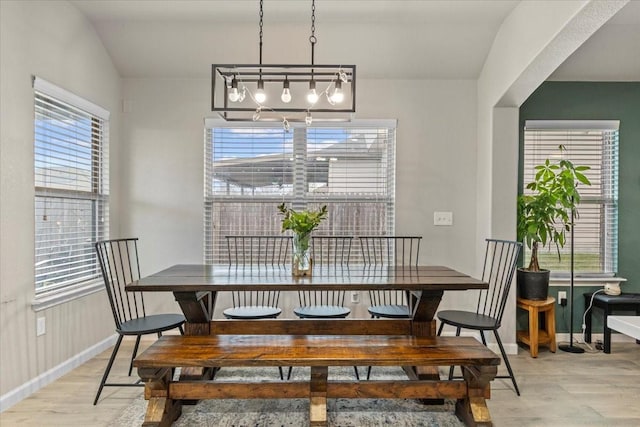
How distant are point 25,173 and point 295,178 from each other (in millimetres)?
2157

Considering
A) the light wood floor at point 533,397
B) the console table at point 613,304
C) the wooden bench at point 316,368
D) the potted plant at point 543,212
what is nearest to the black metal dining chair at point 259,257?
the light wood floor at point 533,397

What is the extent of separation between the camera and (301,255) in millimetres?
2756

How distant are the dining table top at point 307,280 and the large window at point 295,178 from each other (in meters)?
0.95

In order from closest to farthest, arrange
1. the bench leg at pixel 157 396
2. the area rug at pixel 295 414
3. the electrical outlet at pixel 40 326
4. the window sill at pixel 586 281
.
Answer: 1. the bench leg at pixel 157 396
2. the area rug at pixel 295 414
3. the electrical outlet at pixel 40 326
4. the window sill at pixel 586 281

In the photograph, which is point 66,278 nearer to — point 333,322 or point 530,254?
point 333,322

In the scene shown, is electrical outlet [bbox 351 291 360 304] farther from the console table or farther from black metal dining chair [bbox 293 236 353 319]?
the console table

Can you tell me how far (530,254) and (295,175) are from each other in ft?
8.14

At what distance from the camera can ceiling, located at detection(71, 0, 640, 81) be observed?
128 inches

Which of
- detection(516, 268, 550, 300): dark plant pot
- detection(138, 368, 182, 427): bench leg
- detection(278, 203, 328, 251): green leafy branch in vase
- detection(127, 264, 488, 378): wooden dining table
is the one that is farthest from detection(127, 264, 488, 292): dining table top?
detection(516, 268, 550, 300): dark plant pot

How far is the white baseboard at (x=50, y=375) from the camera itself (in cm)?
249

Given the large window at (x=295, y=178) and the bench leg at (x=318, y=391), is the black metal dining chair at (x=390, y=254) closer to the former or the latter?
the large window at (x=295, y=178)

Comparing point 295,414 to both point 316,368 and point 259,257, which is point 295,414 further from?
point 259,257

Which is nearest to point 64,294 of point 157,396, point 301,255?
point 157,396

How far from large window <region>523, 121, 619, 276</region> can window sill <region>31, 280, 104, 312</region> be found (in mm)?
4065
